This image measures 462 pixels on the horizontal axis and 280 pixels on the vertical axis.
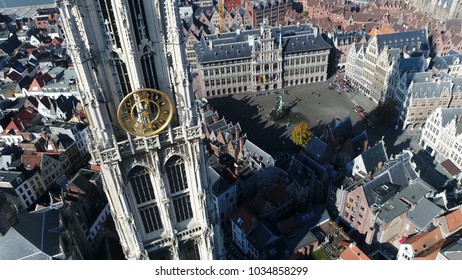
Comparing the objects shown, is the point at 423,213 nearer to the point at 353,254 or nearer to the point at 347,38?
the point at 353,254

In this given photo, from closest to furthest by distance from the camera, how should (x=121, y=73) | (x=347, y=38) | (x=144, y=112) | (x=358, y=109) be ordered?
(x=121, y=73) < (x=144, y=112) < (x=358, y=109) < (x=347, y=38)

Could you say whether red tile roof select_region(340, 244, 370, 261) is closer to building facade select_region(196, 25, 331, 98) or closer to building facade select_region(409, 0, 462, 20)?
building facade select_region(196, 25, 331, 98)

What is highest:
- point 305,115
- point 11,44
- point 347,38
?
point 347,38

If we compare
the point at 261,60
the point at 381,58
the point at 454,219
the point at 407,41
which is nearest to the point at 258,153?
the point at 454,219

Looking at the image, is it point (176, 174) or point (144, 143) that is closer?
point (144, 143)

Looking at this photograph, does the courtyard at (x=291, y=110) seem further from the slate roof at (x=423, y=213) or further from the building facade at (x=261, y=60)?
the slate roof at (x=423, y=213)
